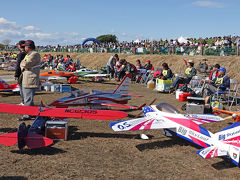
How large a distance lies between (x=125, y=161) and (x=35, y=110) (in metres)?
2.92

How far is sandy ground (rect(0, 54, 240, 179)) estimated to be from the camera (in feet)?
15.1

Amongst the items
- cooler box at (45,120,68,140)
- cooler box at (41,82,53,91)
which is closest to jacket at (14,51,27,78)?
cooler box at (45,120,68,140)

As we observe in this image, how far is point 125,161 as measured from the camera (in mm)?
5250

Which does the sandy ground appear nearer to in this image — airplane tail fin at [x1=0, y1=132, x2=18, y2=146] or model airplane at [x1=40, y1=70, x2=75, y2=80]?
airplane tail fin at [x1=0, y1=132, x2=18, y2=146]

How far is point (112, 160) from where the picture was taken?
5270 millimetres

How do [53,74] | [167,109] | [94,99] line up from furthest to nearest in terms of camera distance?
1. [53,74]
2. [94,99]
3. [167,109]

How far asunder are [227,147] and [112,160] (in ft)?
7.81

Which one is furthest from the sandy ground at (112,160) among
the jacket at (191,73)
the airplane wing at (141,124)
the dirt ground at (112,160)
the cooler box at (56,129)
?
the jacket at (191,73)

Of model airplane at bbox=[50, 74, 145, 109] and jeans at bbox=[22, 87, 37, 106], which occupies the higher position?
jeans at bbox=[22, 87, 37, 106]

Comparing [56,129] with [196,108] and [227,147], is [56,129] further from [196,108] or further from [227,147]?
Answer: [196,108]

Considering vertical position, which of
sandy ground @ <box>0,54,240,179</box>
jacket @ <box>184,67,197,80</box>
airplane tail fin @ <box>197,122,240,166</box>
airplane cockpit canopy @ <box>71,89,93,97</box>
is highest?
jacket @ <box>184,67,197,80</box>

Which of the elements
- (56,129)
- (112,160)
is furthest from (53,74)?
(112,160)

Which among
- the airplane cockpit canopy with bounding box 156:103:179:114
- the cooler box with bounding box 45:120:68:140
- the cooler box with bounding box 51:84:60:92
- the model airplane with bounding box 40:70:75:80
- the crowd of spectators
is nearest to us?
the cooler box with bounding box 45:120:68:140

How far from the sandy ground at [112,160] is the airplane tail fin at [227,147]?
35cm
